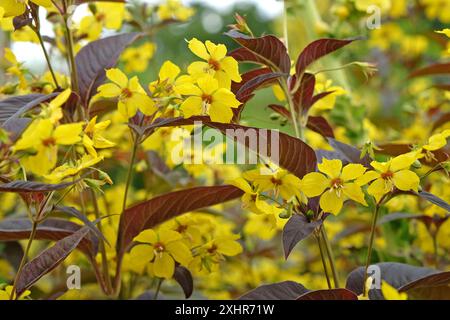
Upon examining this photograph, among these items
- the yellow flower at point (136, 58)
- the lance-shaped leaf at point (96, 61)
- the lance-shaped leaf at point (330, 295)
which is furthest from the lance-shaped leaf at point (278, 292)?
the yellow flower at point (136, 58)

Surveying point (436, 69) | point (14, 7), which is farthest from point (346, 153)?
point (14, 7)

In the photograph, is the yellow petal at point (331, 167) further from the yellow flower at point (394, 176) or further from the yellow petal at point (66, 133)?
the yellow petal at point (66, 133)

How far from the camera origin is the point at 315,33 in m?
2.16

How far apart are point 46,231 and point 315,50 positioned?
60 centimetres

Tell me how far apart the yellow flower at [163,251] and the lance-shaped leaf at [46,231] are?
0.09 meters

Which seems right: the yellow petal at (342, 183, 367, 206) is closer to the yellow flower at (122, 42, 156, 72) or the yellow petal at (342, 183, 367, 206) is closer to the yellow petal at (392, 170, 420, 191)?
the yellow petal at (392, 170, 420, 191)

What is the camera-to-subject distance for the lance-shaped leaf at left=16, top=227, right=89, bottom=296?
984 mm

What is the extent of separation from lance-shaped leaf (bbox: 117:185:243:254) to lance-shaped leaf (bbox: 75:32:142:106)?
0.24m

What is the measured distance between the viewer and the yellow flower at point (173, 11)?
5.94ft

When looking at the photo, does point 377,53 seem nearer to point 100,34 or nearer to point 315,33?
point 315,33

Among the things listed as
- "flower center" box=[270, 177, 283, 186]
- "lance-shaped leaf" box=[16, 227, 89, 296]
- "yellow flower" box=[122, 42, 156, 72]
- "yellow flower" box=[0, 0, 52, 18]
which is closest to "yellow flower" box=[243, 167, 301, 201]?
"flower center" box=[270, 177, 283, 186]
